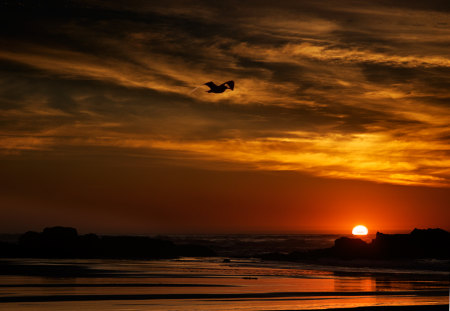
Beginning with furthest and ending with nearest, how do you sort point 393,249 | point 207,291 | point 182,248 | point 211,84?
1. point 182,248
2. point 393,249
3. point 211,84
4. point 207,291

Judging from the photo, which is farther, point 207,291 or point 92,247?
point 92,247

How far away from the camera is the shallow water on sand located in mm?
15984

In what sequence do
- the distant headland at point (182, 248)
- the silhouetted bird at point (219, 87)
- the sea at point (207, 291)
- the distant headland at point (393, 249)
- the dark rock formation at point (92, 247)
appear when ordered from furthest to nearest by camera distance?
the dark rock formation at point (92, 247) → the distant headland at point (182, 248) → the distant headland at point (393, 249) → the silhouetted bird at point (219, 87) → the sea at point (207, 291)

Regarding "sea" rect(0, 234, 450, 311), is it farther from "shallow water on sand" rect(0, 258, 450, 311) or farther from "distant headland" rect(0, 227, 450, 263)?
"distant headland" rect(0, 227, 450, 263)

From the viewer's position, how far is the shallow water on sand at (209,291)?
16.0m

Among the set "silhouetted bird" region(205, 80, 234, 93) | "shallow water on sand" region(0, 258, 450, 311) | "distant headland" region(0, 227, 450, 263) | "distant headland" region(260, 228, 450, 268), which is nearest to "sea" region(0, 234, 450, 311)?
"shallow water on sand" region(0, 258, 450, 311)

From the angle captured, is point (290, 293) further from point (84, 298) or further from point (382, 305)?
point (84, 298)

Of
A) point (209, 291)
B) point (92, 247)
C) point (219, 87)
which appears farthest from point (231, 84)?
point (92, 247)

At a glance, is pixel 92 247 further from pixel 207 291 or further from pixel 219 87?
pixel 207 291

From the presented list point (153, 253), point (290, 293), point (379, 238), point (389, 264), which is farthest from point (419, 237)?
point (290, 293)

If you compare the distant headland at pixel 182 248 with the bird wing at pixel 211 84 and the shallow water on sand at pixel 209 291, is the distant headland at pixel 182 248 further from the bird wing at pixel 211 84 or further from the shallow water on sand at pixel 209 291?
the bird wing at pixel 211 84

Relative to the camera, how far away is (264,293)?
19516 mm

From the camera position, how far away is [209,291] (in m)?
19.8

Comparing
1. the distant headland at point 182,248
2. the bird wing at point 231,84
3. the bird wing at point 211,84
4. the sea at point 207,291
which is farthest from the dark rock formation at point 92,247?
the bird wing at point 211,84
